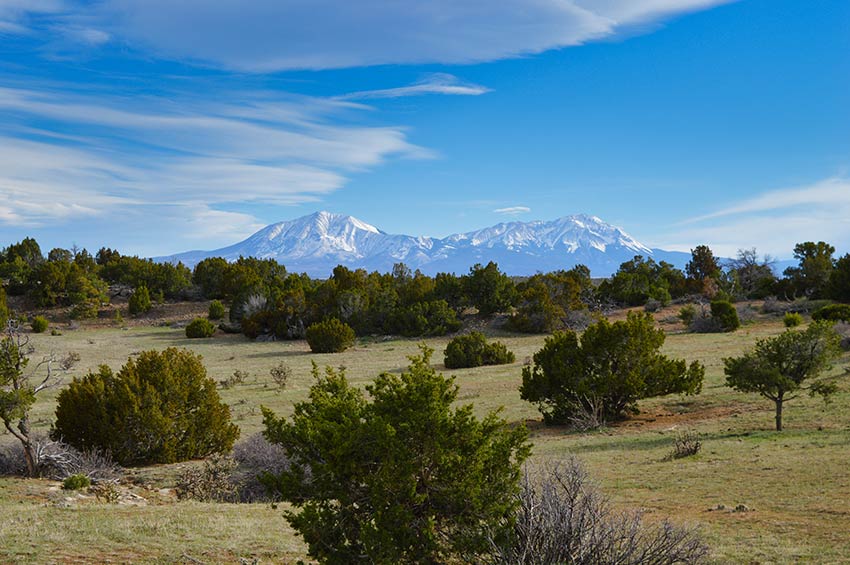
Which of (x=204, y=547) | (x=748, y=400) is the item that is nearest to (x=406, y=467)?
(x=204, y=547)

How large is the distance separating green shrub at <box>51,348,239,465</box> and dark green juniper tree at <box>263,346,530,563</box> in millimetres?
8515

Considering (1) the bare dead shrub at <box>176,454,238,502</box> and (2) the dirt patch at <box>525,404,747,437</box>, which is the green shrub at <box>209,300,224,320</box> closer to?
(2) the dirt patch at <box>525,404,747,437</box>

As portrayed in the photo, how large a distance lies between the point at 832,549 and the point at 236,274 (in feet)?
169

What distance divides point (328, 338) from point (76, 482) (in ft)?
76.9

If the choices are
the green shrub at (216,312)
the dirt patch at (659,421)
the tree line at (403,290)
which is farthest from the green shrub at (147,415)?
the green shrub at (216,312)

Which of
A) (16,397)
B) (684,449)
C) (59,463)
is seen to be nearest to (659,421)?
(684,449)

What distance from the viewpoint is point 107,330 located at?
43.8 meters

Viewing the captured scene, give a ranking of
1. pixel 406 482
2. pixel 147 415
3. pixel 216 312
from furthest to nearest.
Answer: pixel 216 312, pixel 147 415, pixel 406 482

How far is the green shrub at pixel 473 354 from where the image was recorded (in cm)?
2791

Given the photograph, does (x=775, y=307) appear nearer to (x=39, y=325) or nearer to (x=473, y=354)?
(x=473, y=354)

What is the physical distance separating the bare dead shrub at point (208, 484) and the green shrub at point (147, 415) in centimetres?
147

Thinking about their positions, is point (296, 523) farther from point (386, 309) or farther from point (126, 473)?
point (386, 309)

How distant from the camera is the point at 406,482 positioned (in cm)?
526

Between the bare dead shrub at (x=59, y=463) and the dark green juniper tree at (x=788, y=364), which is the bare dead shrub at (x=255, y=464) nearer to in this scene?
the bare dead shrub at (x=59, y=463)
